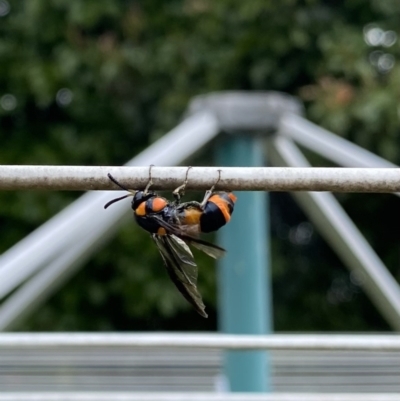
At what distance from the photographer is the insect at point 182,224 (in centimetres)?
129

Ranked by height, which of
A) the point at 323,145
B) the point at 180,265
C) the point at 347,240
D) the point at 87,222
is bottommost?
the point at 180,265

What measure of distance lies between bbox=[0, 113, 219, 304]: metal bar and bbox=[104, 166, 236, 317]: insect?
109 cm

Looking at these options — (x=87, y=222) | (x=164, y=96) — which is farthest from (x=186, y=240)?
(x=164, y=96)

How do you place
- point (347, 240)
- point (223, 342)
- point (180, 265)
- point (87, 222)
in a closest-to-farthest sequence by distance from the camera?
point (180, 265) → point (223, 342) → point (87, 222) → point (347, 240)

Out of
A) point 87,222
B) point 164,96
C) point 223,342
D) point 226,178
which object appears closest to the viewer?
point 226,178

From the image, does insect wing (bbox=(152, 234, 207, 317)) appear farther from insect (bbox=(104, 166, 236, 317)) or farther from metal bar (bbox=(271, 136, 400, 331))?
metal bar (bbox=(271, 136, 400, 331))

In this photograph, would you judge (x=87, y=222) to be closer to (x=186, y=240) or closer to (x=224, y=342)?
(x=224, y=342)

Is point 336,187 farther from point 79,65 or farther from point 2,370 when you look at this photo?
point 79,65

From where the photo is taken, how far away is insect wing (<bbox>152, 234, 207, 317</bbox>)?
1316 mm

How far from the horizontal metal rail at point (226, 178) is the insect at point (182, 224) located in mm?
278

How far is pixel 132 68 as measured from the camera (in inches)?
189

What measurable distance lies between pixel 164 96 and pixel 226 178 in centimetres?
384

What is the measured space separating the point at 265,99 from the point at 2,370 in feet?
3.93

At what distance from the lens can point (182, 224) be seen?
1356 millimetres
